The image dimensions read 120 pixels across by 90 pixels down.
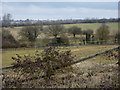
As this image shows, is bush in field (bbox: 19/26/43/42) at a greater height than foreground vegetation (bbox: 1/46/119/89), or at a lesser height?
greater

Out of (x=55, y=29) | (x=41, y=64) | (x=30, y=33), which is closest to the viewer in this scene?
(x=41, y=64)

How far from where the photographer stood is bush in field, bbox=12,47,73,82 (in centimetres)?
Result: 460

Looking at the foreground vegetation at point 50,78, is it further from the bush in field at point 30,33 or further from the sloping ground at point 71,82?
the bush in field at point 30,33

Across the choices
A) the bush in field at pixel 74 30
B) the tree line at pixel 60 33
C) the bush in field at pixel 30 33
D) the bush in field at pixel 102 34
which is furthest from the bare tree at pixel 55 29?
the bush in field at pixel 102 34

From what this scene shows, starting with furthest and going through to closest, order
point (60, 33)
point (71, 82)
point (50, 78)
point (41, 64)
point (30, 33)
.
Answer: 1. point (60, 33)
2. point (30, 33)
3. point (50, 78)
4. point (41, 64)
5. point (71, 82)

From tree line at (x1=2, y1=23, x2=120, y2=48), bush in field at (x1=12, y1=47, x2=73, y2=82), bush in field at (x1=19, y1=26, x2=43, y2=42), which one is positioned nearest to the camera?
bush in field at (x1=12, y1=47, x2=73, y2=82)

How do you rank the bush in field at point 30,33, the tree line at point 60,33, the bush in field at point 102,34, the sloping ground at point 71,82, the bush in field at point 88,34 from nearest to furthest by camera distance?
1. the sloping ground at point 71,82
2. the tree line at point 60,33
3. the bush in field at point 30,33
4. the bush in field at point 102,34
5. the bush in field at point 88,34

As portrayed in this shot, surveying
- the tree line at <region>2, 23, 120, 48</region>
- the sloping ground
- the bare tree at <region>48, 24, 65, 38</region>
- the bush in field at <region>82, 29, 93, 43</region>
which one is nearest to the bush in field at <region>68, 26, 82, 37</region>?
the tree line at <region>2, 23, 120, 48</region>

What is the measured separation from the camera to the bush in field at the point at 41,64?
4.60 metres

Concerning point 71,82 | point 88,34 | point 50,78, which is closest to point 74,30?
point 88,34

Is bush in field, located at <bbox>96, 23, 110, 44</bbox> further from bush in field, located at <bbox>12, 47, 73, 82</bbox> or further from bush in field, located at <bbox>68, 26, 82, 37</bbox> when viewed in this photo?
bush in field, located at <bbox>12, 47, 73, 82</bbox>

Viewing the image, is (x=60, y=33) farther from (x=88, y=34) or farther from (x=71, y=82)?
(x=71, y=82)

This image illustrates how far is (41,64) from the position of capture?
4664mm

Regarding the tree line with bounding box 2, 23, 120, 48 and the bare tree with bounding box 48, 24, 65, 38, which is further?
the bare tree with bounding box 48, 24, 65, 38
